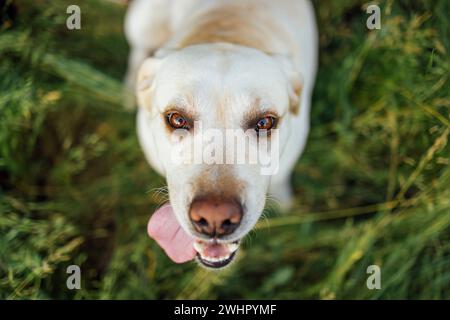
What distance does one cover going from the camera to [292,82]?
2.35m

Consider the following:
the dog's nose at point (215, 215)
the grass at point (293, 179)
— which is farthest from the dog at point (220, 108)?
the grass at point (293, 179)

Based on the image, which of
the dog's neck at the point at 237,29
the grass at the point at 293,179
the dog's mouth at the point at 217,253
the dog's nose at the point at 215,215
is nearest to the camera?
the dog's nose at the point at 215,215

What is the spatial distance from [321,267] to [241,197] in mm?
1540

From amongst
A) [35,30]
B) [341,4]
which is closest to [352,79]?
[341,4]

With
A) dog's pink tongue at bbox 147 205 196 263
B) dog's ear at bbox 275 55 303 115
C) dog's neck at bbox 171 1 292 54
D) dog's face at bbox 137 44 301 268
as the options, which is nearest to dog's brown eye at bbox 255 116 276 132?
dog's face at bbox 137 44 301 268

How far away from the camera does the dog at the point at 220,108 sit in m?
1.97

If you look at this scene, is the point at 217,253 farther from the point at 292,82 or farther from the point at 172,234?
the point at 292,82

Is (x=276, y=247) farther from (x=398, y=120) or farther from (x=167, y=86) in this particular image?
(x=167, y=86)

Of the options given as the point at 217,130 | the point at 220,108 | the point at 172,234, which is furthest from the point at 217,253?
the point at 220,108

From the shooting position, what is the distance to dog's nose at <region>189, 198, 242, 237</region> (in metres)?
1.91

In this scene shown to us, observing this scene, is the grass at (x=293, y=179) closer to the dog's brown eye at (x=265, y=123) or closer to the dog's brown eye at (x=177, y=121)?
the dog's brown eye at (x=265, y=123)

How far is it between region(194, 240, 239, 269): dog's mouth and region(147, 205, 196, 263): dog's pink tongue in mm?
176

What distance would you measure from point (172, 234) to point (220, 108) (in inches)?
31.8

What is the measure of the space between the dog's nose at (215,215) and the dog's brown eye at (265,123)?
1.29ft
